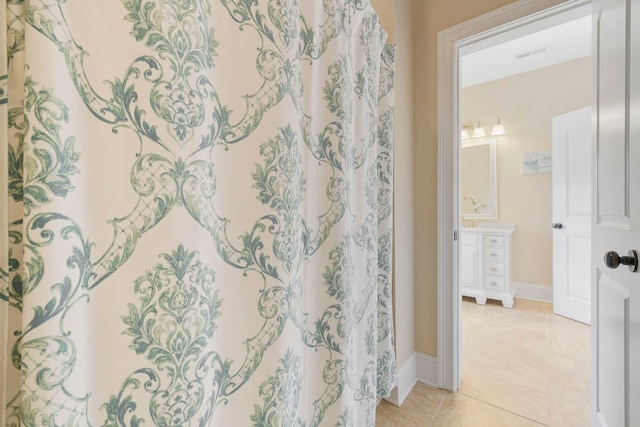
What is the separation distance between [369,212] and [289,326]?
60cm

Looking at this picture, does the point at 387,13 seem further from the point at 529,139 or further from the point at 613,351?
the point at 529,139

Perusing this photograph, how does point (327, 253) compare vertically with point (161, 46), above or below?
below

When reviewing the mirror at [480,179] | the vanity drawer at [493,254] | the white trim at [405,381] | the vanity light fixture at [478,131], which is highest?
the vanity light fixture at [478,131]

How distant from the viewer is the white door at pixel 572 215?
2559mm

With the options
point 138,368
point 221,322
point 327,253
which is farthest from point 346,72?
point 138,368

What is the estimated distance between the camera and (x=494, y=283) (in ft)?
10.4

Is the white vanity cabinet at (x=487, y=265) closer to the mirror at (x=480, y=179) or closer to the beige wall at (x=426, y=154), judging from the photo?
the mirror at (x=480, y=179)

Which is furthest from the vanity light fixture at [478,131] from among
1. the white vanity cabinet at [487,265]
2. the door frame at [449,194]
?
the door frame at [449,194]

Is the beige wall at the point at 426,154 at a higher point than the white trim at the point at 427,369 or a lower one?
higher

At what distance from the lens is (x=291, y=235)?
0.77 m

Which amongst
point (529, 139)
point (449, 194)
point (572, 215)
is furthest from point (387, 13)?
point (529, 139)

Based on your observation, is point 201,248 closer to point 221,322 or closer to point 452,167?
point 221,322

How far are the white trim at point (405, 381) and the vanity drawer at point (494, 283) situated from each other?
200cm

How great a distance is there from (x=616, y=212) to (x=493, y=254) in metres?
2.46
